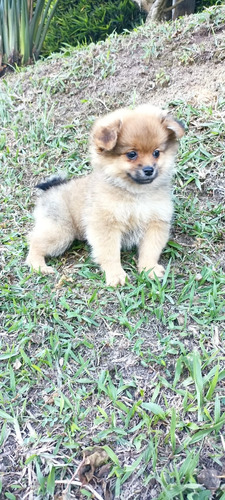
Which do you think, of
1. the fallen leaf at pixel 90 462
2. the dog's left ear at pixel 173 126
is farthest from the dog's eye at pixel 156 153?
the fallen leaf at pixel 90 462

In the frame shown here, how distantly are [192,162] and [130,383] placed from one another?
8.00ft

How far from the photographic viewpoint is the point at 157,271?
11.6 feet

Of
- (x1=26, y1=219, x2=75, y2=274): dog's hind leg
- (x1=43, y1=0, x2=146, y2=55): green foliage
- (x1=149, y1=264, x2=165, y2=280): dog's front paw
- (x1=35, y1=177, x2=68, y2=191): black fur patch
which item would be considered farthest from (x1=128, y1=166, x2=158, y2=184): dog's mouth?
(x1=43, y1=0, x2=146, y2=55): green foliage

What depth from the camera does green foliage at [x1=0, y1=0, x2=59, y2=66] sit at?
7.05 metres

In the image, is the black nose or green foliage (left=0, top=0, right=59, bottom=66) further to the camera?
green foliage (left=0, top=0, right=59, bottom=66)

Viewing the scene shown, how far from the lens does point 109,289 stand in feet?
11.2

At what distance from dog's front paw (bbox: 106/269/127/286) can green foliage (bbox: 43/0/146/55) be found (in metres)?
6.14

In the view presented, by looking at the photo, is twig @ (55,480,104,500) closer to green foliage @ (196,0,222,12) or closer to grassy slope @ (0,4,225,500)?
grassy slope @ (0,4,225,500)

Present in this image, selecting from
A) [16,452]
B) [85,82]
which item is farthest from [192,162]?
[16,452]

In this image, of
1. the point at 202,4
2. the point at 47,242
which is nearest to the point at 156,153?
the point at 47,242

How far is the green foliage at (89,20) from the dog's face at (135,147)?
5578mm

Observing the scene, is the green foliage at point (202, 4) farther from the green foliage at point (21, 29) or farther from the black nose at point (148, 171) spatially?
the black nose at point (148, 171)

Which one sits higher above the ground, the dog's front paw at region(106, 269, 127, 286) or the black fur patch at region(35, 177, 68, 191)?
the black fur patch at region(35, 177, 68, 191)

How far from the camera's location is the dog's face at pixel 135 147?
3201mm
